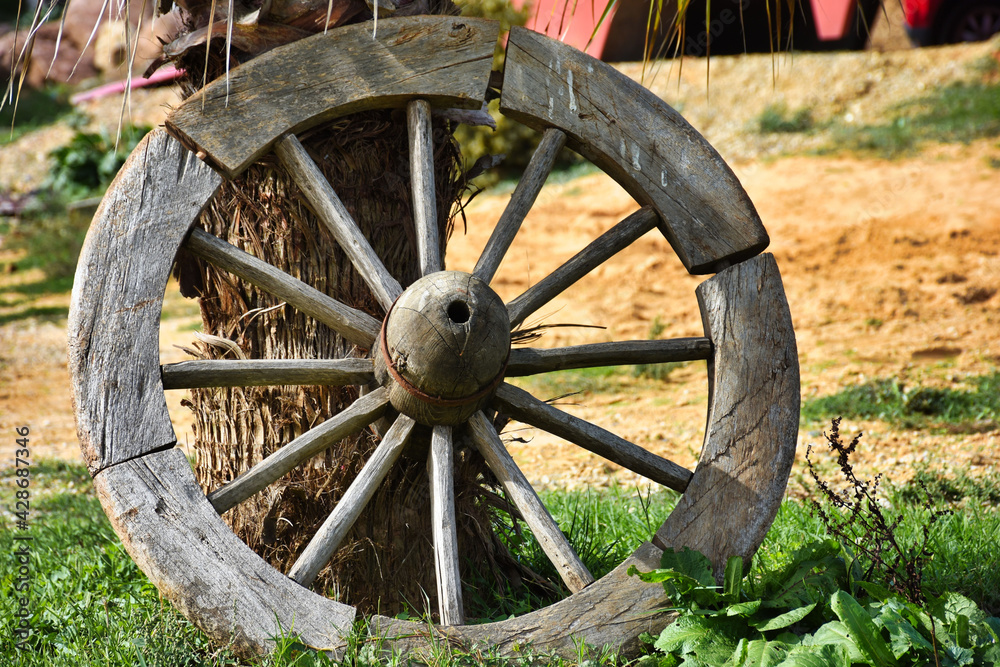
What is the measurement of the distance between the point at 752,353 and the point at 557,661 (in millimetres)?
883

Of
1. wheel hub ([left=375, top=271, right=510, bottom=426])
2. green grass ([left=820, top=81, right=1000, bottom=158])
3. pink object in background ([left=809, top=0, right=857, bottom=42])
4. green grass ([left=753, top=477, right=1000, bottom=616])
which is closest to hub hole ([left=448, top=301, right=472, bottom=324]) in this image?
wheel hub ([left=375, top=271, right=510, bottom=426])

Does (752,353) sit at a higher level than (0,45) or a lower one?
lower

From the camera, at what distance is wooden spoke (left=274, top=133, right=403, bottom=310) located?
1.95 metres

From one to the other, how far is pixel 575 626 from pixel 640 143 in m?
1.21

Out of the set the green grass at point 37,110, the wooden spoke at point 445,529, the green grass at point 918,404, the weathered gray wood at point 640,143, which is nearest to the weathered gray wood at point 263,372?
the wooden spoke at point 445,529

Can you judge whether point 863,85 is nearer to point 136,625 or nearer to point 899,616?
point 899,616

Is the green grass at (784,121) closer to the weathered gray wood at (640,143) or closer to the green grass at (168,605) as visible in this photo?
the green grass at (168,605)

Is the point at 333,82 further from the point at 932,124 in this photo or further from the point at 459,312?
the point at 932,124

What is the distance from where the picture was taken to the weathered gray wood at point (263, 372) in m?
1.82

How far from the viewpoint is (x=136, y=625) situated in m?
2.04

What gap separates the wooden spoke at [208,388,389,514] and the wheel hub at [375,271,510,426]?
0.07 metres

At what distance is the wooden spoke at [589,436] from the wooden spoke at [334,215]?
0.39m

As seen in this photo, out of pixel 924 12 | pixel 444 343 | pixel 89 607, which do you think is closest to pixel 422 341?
pixel 444 343

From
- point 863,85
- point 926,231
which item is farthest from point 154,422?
point 863,85
